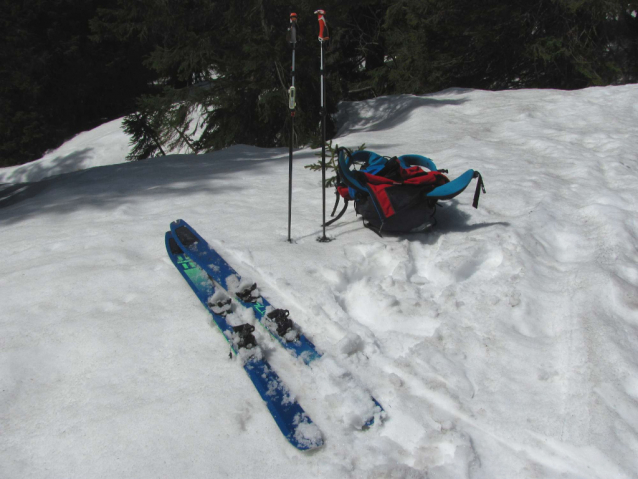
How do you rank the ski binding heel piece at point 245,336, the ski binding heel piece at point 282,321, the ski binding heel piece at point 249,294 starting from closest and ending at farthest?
the ski binding heel piece at point 245,336
the ski binding heel piece at point 282,321
the ski binding heel piece at point 249,294

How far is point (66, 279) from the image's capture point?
2.71 meters

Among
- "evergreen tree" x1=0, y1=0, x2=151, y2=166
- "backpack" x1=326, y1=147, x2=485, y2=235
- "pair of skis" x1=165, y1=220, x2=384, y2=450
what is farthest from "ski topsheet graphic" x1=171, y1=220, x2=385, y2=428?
"evergreen tree" x1=0, y1=0, x2=151, y2=166

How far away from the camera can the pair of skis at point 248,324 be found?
1806mm

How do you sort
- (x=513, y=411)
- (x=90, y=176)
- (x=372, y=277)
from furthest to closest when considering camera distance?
A: (x=90, y=176) < (x=372, y=277) < (x=513, y=411)

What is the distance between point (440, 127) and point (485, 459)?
6087 millimetres

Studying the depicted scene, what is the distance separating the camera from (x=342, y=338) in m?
2.26

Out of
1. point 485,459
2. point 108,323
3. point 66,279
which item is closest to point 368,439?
point 485,459

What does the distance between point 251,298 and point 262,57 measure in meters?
6.06

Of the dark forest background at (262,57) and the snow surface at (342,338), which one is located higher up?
the dark forest background at (262,57)

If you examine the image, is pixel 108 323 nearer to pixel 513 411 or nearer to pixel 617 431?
pixel 513 411

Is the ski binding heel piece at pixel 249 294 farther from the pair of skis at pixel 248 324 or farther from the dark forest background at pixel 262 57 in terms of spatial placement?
the dark forest background at pixel 262 57

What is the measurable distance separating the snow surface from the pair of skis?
0.06 m

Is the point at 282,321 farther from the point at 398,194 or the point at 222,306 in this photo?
the point at 398,194

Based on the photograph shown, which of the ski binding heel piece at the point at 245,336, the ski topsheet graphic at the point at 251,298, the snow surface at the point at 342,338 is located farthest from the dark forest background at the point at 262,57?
the ski binding heel piece at the point at 245,336
